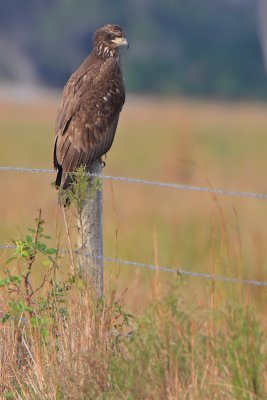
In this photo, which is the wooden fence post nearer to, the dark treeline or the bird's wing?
the bird's wing

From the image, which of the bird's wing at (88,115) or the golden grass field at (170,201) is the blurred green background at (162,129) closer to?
the golden grass field at (170,201)

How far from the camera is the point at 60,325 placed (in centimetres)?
593

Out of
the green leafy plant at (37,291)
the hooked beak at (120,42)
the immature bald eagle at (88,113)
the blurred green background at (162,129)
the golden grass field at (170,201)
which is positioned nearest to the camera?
the green leafy plant at (37,291)

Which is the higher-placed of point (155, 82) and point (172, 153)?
point (155, 82)

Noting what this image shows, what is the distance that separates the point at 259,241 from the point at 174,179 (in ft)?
31.6

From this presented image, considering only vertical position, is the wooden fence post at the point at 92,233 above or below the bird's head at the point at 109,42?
below

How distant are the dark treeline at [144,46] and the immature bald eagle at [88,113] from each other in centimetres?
7390

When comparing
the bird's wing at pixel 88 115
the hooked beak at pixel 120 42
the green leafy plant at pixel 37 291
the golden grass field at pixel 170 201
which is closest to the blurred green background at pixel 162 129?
the golden grass field at pixel 170 201

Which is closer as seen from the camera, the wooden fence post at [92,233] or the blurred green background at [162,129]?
the wooden fence post at [92,233]

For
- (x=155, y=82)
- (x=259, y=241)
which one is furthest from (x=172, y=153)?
(x=155, y=82)

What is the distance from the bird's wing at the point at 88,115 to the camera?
7.92 meters

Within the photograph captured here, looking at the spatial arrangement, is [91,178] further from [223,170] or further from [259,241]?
[223,170]

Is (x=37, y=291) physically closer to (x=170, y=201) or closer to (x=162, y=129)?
(x=170, y=201)

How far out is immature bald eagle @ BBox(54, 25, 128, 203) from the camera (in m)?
7.90
